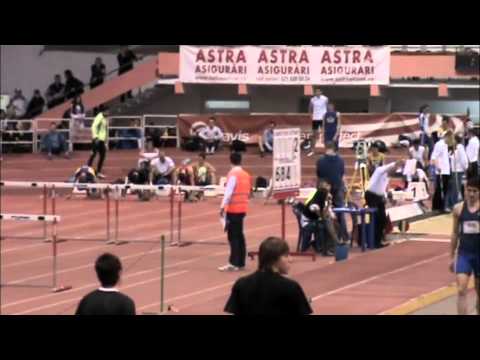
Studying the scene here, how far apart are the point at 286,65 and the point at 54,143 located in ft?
25.5

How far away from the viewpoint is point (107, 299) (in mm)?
7406

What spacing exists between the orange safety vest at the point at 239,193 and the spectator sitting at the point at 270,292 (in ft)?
28.9

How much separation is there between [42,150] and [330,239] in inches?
720

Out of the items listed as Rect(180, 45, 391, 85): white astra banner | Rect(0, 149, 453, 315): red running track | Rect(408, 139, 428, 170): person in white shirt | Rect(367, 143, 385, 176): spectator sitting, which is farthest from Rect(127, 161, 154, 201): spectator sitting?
Rect(180, 45, 391, 85): white astra banner

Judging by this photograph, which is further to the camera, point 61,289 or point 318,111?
point 318,111

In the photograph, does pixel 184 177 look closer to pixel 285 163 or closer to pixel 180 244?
pixel 180 244

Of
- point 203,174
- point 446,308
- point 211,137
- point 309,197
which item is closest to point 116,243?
point 309,197

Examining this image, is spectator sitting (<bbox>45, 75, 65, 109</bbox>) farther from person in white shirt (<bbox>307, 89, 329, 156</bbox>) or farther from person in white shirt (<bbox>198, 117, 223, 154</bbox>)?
person in white shirt (<bbox>307, 89, 329, 156</bbox>)

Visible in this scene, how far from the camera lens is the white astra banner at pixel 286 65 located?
118 ft

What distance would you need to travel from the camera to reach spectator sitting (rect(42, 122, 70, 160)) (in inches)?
1362

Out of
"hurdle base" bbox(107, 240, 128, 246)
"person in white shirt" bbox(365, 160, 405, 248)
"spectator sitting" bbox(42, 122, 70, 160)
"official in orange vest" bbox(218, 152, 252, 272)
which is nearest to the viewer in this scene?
"official in orange vest" bbox(218, 152, 252, 272)

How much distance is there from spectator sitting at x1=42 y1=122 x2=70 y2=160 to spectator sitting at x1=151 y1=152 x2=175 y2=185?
22.7ft

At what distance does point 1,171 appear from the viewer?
3294 cm
